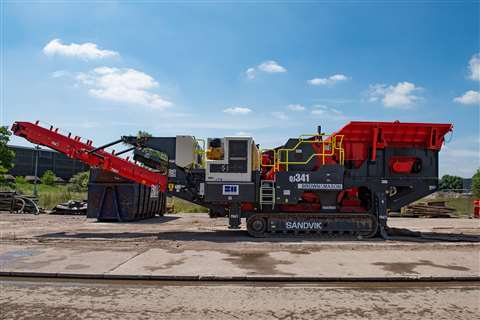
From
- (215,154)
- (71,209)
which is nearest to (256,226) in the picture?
(215,154)

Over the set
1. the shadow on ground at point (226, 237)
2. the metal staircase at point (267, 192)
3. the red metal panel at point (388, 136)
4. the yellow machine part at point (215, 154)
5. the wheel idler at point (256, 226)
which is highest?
the red metal panel at point (388, 136)

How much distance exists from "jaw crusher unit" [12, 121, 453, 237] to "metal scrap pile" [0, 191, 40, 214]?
8988 mm

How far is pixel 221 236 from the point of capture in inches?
463

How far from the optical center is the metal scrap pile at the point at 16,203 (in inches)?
786

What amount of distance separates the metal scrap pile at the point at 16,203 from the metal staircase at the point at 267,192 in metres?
14.2

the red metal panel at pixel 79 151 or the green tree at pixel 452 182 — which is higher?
the green tree at pixel 452 182

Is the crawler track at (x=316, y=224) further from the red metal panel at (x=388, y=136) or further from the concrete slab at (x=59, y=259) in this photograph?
the concrete slab at (x=59, y=259)

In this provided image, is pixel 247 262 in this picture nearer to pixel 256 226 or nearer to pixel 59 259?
pixel 256 226

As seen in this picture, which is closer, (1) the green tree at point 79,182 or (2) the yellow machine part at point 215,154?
(2) the yellow machine part at point 215,154

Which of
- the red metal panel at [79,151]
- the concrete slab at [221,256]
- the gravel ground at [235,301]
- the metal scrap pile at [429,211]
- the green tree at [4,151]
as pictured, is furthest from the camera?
the green tree at [4,151]

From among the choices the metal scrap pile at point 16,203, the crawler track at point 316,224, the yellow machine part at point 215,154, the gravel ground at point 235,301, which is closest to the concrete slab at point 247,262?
the gravel ground at point 235,301

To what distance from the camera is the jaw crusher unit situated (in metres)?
11.6

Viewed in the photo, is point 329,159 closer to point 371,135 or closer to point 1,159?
point 371,135

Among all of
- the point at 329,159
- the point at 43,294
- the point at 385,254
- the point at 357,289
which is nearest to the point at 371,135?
the point at 329,159
